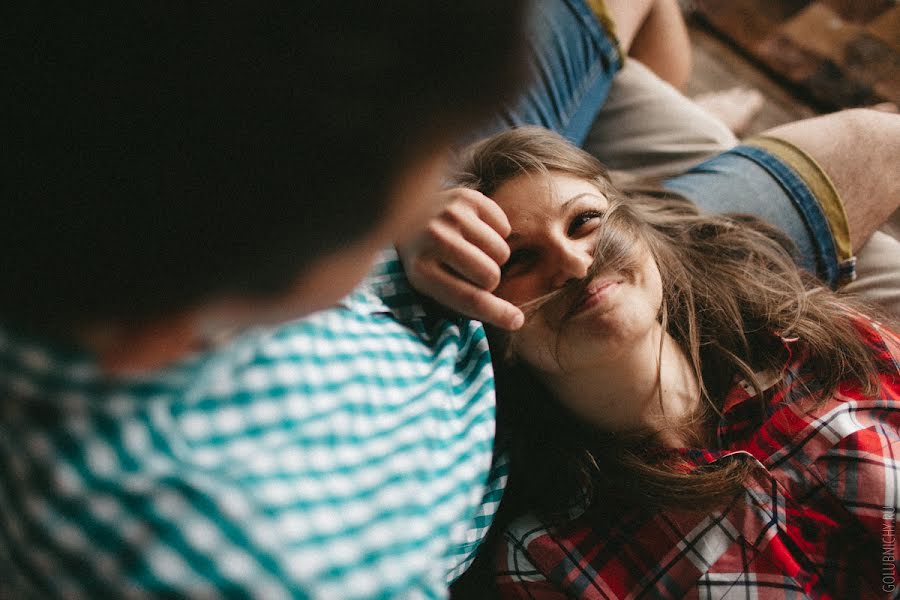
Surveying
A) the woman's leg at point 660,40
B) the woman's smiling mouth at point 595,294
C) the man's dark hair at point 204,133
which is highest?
the man's dark hair at point 204,133

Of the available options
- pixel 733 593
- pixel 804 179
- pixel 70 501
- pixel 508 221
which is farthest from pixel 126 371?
pixel 804 179

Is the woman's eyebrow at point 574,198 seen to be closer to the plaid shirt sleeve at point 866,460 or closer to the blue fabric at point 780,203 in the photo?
the blue fabric at point 780,203

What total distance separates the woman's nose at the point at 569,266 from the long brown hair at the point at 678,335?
0.12ft

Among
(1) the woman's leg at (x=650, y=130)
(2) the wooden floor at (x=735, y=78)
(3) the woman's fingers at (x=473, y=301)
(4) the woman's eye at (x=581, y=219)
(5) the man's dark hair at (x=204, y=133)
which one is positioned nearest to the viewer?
(5) the man's dark hair at (x=204, y=133)

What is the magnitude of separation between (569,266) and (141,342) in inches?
20.5

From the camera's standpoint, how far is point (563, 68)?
106 centimetres

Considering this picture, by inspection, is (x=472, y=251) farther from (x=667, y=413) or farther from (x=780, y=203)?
(x=780, y=203)

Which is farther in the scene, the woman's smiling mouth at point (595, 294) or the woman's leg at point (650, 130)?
the woman's leg at point (650, 130)

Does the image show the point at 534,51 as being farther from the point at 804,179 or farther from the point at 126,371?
the point at 126,371

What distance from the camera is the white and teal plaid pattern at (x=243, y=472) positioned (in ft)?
1.26

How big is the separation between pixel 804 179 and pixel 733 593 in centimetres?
75

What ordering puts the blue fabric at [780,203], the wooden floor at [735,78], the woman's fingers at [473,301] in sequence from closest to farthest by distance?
1. the woman's fingers at [473,301]
2. the blue fabric at [780,203]
3. the wooden floor at [735,78]

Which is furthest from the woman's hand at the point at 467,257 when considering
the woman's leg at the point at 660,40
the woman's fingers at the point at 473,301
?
the woman's leg at the point at 660,40

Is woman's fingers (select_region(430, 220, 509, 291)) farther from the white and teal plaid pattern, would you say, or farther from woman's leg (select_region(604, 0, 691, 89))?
woman's leg (select_region(604, 0, 691, 89))
